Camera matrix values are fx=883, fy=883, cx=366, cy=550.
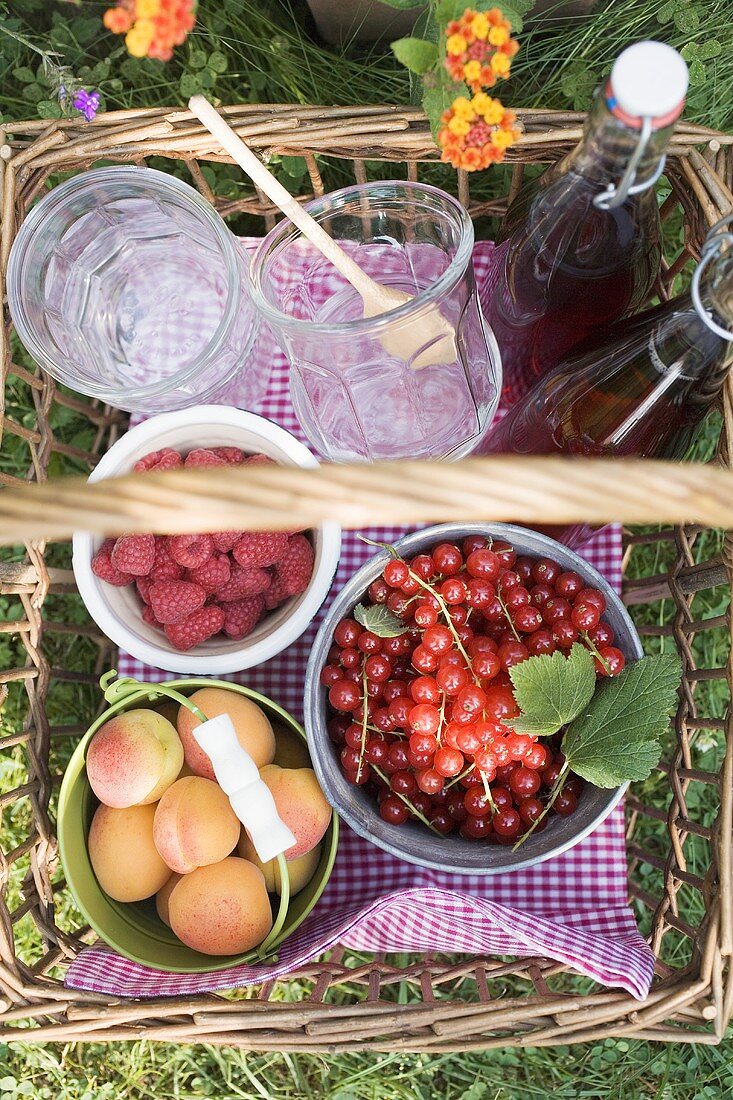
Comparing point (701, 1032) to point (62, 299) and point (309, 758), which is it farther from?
point (62, 299)

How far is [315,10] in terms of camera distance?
3.03ft

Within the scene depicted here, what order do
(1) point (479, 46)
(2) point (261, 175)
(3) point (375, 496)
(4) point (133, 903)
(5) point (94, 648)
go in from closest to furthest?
(3) point (375, 496)
(1) point (479, 46)
(2) point (261, 175)
(4) point (133, 903)
(5) point (94, 648)

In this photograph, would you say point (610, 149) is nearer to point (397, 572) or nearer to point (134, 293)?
point (397, 572)

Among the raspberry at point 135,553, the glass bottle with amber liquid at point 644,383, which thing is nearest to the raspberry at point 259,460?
the raspberry at point 135,553

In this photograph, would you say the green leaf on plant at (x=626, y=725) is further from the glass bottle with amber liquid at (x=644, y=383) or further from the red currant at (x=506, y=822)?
the glass bottle with amber liquid at (x=644, y=383)

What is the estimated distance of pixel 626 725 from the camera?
24.5 inches

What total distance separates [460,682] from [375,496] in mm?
264

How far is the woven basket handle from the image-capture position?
0.38m

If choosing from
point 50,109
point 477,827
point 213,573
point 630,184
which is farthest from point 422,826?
point 50,109

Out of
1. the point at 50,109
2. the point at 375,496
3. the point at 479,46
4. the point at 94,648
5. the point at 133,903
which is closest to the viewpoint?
the point at 375,496

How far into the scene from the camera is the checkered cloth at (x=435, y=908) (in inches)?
25.3

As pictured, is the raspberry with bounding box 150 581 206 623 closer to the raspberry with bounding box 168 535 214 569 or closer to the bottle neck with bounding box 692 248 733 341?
the raspberry with bounding box 168 535 214 569

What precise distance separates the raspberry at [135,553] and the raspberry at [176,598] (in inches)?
0.8

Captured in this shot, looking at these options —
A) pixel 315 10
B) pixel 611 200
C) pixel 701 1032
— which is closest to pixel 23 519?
pixel 611 200
